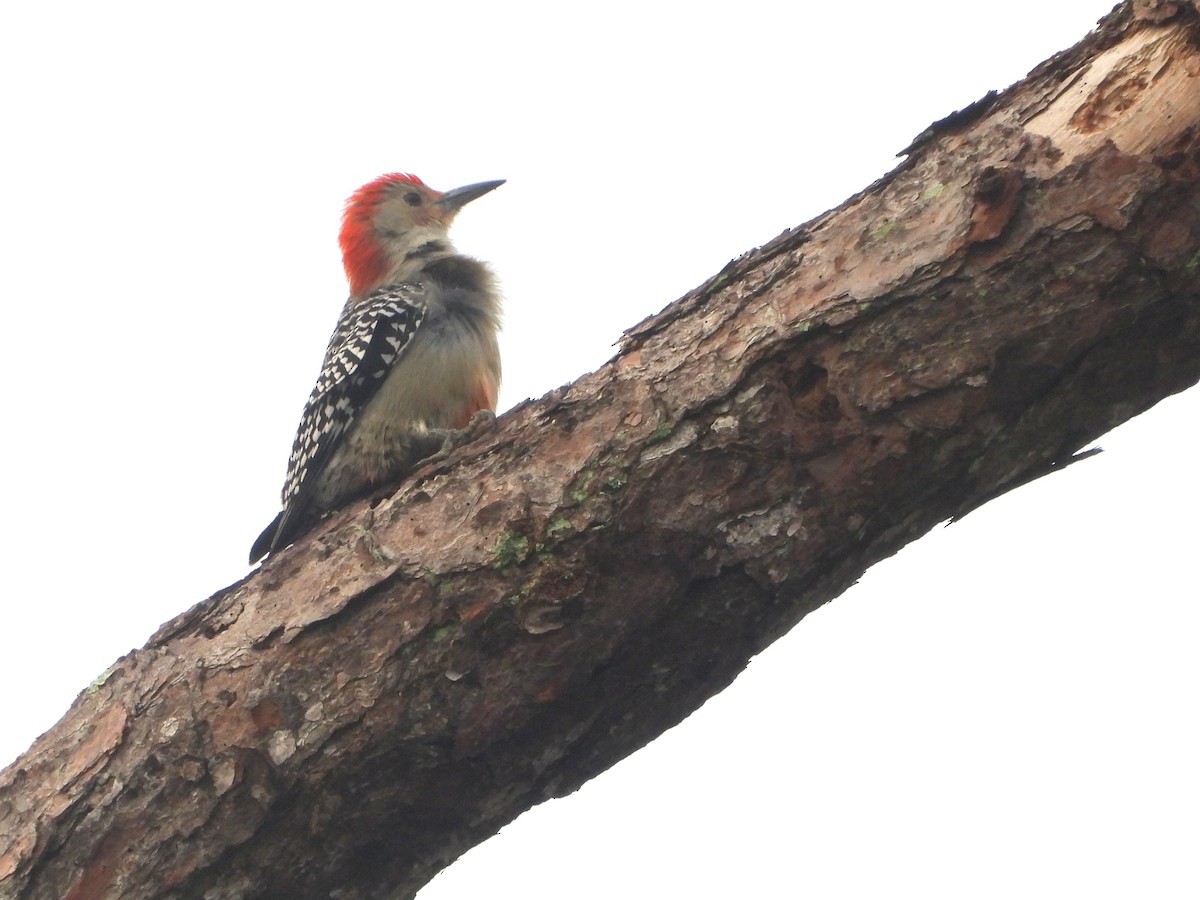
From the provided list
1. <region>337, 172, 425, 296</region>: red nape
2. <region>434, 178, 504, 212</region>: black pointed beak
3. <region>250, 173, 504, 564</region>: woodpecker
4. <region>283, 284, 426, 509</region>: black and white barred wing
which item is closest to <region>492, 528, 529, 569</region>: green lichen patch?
<region>250, 173, 504, 564</region>: woodpecker

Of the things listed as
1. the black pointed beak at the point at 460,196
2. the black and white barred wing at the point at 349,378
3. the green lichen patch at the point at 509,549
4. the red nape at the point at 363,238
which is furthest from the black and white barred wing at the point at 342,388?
the green lichen patch at the point at 509,549

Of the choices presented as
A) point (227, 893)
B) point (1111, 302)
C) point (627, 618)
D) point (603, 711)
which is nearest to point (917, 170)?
point (1111, 302)

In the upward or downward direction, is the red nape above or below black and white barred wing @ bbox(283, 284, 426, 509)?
above

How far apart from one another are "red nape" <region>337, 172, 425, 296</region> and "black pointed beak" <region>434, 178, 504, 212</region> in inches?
11.7

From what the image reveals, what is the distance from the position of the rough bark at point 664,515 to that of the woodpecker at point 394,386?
6.78ft

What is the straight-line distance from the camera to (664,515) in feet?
12.3

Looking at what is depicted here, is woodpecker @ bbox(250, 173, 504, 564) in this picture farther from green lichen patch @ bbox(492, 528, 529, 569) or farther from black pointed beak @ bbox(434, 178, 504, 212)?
green lichen patch @ bbox(492, 528, 529, 569)

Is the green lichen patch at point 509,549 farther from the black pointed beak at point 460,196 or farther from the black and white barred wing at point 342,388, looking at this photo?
the black pointed beak at point 460,196

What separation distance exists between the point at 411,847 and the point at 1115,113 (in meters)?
2.92

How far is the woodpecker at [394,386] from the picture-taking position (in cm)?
646

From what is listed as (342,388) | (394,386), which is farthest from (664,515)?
(342,388)

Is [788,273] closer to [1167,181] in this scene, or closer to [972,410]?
[972,410]

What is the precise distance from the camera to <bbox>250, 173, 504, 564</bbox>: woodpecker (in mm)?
6457

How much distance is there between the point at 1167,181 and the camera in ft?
10.9
